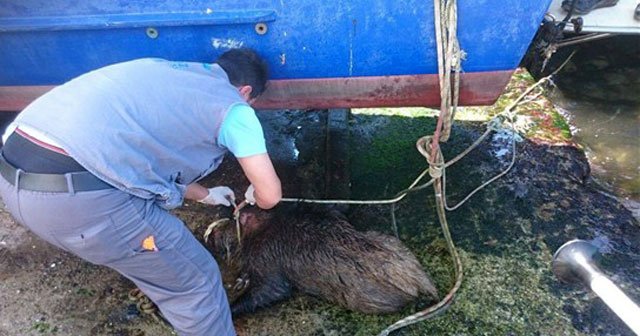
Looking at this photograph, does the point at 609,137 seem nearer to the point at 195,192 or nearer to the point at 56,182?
the point at 195,192

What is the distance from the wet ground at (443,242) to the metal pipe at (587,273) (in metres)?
0.88

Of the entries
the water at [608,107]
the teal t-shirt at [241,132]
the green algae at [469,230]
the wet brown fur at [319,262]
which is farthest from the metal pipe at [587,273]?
the water at [608,107]

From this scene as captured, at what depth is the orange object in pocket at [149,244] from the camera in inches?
90.5

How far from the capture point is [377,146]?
176 inches

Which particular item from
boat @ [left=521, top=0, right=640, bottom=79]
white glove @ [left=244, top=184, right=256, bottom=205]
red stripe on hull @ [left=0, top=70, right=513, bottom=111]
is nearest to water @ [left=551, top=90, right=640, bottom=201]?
boat @ [left=521, top=0, right=640, bottom=79]

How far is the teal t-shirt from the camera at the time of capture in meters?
2.38

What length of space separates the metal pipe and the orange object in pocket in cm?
187

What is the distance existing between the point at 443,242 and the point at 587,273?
142 cm

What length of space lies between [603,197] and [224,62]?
310 cm

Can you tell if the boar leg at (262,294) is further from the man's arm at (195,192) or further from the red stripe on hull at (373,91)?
the red stripe on hull at (373,91)

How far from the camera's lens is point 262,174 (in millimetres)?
2486

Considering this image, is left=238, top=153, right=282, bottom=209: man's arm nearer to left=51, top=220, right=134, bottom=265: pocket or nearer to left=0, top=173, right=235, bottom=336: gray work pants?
left=0, top=173, right=235, bottom=336: gray work pants

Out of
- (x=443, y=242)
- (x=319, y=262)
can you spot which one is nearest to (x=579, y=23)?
(x=443, y=242)

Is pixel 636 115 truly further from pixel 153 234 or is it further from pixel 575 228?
pixel 153 234
